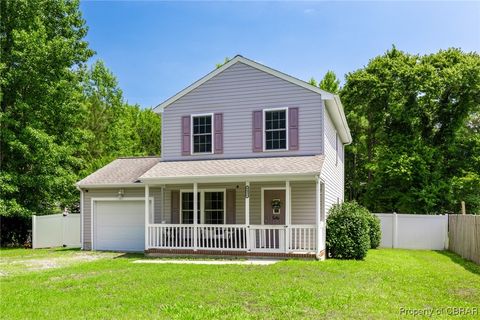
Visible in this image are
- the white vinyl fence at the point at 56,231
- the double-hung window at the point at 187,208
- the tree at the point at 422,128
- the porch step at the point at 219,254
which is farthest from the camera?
the tree at the point at 422,128

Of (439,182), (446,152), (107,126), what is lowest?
(439,182)

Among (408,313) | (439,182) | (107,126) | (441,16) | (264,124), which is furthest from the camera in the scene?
(107,126)

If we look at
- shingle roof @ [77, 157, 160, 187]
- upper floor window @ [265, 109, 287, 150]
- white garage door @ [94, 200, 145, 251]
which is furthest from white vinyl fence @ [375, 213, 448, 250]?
shingle roof @ [77, 157, 160, 187]

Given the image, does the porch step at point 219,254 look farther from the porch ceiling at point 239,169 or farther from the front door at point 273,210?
the porch ceiling at point 239,169

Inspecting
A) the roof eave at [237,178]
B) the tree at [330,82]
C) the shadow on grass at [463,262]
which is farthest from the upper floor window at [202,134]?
the tree at [330,82]

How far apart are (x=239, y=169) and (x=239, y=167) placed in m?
0.24

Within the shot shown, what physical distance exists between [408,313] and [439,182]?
20.1 m

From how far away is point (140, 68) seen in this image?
114 feet

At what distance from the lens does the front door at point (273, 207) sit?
15.1m

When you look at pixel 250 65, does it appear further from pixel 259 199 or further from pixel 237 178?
pixel 259 199

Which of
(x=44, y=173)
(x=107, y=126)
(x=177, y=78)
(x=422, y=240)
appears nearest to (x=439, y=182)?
(x=422, y=240)

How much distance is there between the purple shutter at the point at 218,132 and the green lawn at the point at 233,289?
520cm

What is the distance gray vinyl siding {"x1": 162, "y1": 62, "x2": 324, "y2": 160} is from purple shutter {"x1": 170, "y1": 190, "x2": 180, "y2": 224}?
138 centimetres

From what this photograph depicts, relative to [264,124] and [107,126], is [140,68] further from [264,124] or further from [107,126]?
[264,124]
